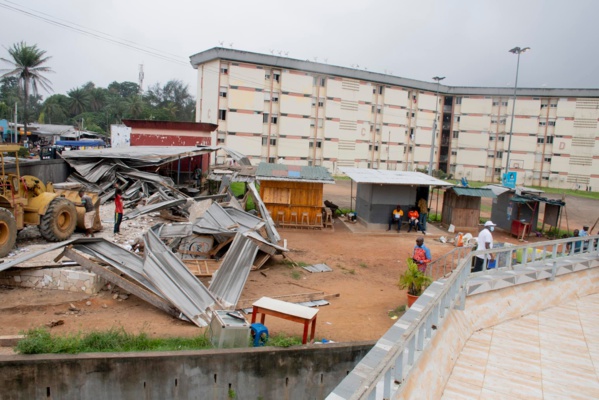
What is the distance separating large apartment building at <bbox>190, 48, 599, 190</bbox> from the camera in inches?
1692

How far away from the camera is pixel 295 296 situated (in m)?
9.55

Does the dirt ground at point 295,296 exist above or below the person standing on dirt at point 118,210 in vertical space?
below

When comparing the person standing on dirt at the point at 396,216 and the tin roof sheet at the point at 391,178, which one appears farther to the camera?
the person standing on dirt at the point at 396,216

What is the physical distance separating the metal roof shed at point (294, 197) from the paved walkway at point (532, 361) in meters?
12.2

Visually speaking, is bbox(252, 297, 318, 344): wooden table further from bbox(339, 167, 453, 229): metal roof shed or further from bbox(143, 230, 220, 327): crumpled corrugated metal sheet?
bbox(339, 167, 453, 229): metal roof shed

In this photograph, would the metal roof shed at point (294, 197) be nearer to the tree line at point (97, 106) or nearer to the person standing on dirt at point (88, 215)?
the person standing on dirt at point (88, 215)

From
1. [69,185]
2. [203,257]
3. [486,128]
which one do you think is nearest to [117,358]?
[203,257]

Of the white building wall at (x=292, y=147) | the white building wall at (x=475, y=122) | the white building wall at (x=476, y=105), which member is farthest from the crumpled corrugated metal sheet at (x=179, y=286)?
the white building wall at (x=476, y=105)

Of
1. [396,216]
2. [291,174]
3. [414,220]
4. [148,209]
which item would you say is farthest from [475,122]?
[148,209]

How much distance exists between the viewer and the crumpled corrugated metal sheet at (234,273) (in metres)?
8.99

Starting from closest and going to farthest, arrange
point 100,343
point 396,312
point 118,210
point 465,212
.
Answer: point 100,343 < point 396,312 < point 118,210 < point 465,212

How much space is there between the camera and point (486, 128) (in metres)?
53.1

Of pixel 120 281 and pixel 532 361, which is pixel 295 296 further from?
pixel 532 361

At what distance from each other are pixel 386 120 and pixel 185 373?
4723 cm
